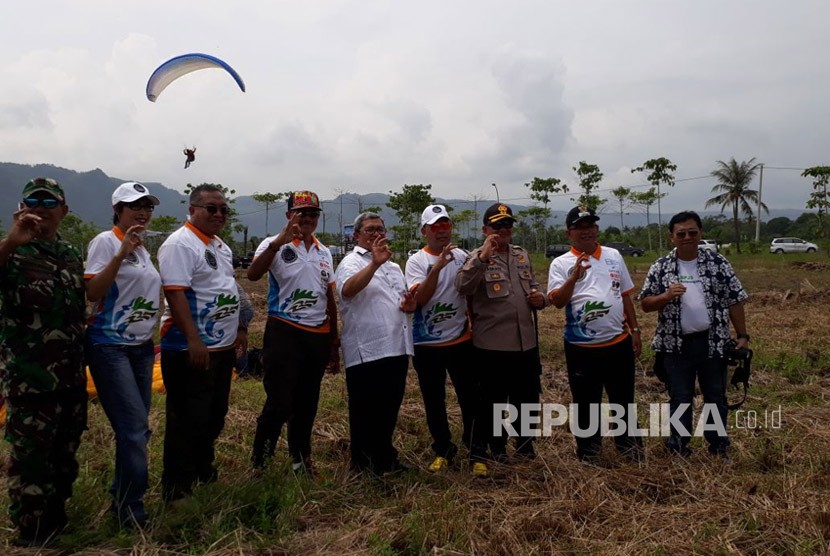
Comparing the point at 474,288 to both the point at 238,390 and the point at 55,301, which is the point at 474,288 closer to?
the point at 55,301

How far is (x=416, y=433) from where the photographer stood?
4609 mm

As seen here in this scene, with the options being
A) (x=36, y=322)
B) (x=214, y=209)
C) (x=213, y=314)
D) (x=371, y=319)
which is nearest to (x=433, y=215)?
(x=371, y=319)

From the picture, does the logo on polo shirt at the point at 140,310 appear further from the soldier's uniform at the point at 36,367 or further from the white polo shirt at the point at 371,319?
the white polo shirt at the point at 371,319

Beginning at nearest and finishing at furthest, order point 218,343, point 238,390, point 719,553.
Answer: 1. point 719,553
2. point 218,343
3. point 238,390

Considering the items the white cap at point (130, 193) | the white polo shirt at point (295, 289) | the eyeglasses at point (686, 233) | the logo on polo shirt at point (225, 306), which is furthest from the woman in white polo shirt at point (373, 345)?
the eyeglasses at point (686, 233)

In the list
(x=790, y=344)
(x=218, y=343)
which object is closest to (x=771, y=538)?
(x=218, y=343)

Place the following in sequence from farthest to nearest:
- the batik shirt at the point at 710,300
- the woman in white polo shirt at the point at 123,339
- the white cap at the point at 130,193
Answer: the batik shirt at the point at 710,300 → the white cap at the point at 130,193 → the woman in white polo shirt at the point at 123,339

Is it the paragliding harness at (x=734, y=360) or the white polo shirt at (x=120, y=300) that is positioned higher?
the white polo shirt at (x=120, y=300)

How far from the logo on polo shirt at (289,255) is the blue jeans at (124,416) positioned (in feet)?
3.28

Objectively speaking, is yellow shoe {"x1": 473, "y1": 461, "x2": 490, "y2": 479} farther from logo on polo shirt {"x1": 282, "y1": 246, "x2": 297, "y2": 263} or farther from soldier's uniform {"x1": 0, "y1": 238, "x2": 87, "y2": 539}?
soldier's uniform {"x1": 0, "y1": 238, "x2": 87, "y2": 539}

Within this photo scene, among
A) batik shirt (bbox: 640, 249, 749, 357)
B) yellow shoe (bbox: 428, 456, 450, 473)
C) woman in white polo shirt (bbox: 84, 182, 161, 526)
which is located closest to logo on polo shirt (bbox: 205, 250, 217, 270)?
woman in white polo shirt (bbox: 84, 182, 161, 526)

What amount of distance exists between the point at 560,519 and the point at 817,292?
44.0 ft

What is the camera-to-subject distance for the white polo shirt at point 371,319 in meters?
3.54

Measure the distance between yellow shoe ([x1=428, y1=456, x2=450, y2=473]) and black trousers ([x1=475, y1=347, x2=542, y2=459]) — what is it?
32 cm
